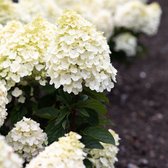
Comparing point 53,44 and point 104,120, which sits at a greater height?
point 53,44

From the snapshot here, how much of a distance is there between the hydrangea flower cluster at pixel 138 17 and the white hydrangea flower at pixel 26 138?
142 inches

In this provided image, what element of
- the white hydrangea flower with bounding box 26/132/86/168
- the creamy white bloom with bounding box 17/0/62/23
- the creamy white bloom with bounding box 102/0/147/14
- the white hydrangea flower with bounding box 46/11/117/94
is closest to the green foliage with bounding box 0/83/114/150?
the white hydrangea flower with bounding box 46/11/117/94

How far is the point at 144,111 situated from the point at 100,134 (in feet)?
12.2

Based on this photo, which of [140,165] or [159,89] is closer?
[140,165]

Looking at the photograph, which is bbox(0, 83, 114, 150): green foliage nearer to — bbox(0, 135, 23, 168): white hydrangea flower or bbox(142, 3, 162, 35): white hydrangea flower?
bbox(0, 135, 23, 168): white hydrangea flower

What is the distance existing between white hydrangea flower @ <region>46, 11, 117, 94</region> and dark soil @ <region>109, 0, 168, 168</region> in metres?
2.24

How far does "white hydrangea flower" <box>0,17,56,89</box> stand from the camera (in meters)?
2.65

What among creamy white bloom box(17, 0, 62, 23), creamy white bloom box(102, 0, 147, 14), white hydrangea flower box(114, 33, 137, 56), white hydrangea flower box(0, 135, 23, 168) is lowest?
white hydrangea flower box(114, 33, 137, 56)

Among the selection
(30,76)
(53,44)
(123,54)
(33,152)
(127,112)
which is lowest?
(127,112)

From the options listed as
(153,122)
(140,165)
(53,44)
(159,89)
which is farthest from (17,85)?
(159,89)

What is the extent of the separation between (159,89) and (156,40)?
2.33m

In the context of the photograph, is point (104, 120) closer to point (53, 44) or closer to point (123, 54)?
point (53, 44)

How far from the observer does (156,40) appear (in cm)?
925

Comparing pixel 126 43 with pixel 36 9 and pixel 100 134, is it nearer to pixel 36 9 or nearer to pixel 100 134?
pixel 36 9
